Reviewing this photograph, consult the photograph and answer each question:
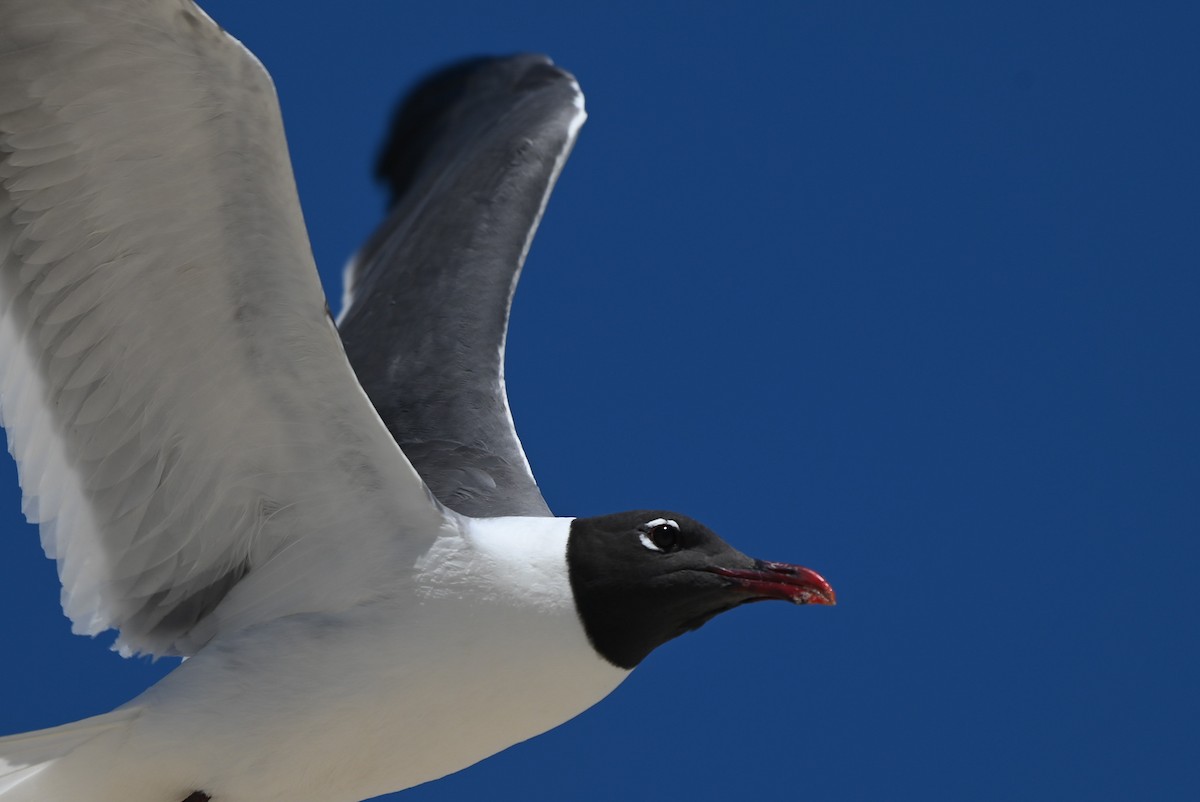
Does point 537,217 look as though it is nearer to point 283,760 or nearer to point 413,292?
point 413,292

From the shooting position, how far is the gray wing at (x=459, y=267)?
14.7 feet

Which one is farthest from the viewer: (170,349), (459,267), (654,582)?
(459,267)

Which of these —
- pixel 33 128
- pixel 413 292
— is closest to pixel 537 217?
pixel 413 292

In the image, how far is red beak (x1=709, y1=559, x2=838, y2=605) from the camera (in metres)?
3.60

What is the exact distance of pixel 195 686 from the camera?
3623mm

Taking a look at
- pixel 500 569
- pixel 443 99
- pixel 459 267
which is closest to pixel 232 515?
pixel 500 569

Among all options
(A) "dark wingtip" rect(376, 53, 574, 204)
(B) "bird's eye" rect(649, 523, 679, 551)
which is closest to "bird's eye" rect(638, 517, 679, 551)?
(B) "bird's eye" rect(649, 523, 679, 551)

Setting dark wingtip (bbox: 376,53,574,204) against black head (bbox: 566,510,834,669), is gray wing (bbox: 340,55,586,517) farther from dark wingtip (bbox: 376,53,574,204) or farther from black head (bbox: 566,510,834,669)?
black head (bbox: 566,510,834,669)

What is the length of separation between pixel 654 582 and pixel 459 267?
65.9 inches

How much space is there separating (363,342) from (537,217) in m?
0.68

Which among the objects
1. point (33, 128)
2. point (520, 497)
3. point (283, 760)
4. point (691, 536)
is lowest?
point (283, 760)

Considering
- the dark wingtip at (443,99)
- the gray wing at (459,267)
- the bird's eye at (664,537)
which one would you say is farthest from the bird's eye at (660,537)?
the dark wingtip at (443,99)

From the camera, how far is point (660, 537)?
12.2 ft

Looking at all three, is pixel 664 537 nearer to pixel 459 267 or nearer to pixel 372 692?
pixel 372 692
